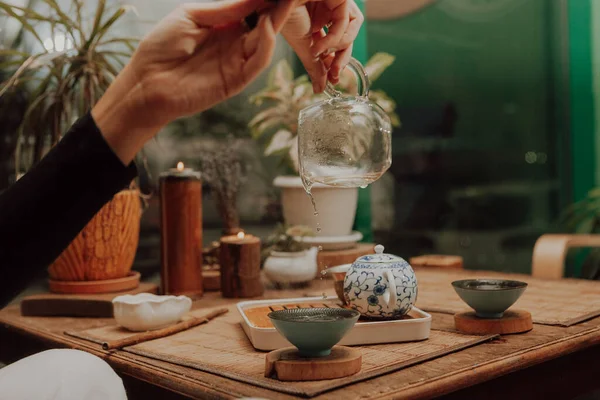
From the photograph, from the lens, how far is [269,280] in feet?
7.43

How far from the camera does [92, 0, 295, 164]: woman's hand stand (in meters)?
0.85

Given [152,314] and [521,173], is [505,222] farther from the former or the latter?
[152,314]

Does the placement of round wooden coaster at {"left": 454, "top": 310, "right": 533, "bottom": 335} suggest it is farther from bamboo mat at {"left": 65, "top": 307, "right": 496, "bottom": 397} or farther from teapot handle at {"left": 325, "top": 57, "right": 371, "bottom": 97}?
teapot handle at {"left": 325, "top": 57, "right": 371, "bottom": 97}

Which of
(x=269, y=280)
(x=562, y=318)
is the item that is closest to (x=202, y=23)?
(x=562, y=318)

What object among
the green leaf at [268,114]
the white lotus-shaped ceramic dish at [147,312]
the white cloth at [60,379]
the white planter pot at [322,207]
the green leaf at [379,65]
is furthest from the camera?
the green leaf at [379,65]

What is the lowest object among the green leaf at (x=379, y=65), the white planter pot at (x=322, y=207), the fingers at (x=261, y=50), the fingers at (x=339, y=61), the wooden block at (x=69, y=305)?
the wooden block at (x=69, y=305)

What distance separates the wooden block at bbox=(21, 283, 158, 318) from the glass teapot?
82 centimetres

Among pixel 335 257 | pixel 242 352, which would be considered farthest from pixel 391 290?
pixel 335 257

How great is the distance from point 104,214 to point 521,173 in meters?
2.42

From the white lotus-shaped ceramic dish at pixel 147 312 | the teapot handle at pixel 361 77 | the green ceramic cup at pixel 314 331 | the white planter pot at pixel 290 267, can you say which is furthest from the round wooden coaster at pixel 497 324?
the white planter pot at pixel 290 267

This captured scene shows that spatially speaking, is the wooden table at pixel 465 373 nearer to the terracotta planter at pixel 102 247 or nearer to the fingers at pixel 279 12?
the terracotta planter at pixel 102 247

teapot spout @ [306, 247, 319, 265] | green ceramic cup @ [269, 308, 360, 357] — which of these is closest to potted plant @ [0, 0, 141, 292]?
teapot spout @ [306, 247, 319, 265]

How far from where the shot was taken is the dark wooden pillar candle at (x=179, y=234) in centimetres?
200

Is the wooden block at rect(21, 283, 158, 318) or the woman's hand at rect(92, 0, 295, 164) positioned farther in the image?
the wooden block at rect(21, 283, 158, 318)
